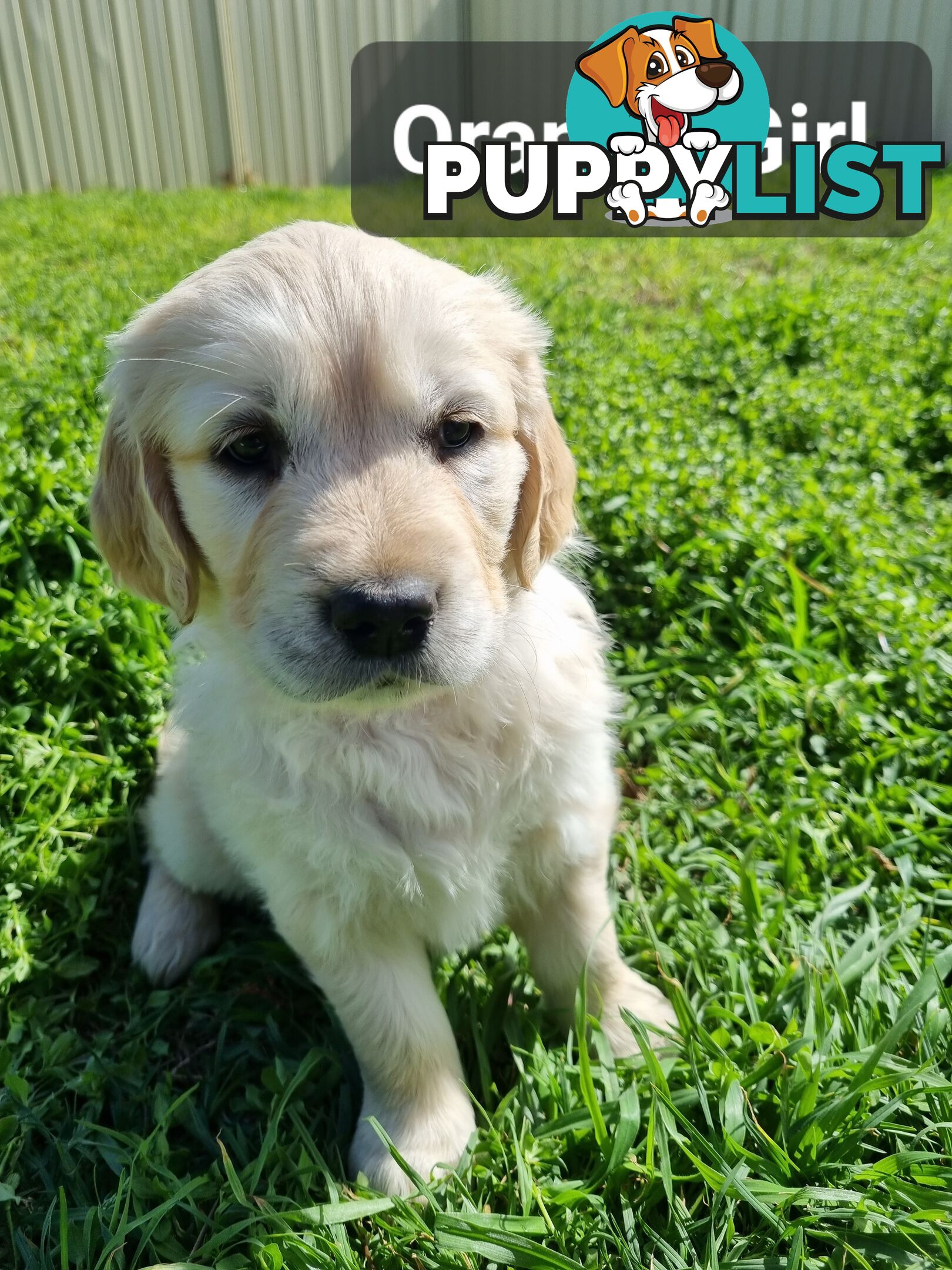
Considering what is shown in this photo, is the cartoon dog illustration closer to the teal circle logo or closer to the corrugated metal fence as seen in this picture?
the teal circle logo

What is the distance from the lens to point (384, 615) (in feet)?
4.86

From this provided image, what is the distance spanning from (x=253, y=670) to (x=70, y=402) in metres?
2.33

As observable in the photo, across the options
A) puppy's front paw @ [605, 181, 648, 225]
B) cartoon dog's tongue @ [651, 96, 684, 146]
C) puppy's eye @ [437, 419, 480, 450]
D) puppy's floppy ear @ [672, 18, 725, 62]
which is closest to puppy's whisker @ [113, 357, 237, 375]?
puppy's eye @ [437, 419, 480, 450]

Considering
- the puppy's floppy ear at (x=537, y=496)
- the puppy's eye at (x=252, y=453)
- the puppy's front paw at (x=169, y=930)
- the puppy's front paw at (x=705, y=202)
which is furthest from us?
the puppy's front paw at (x=705, y=202)

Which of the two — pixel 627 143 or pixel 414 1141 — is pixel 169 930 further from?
pixel 627 143

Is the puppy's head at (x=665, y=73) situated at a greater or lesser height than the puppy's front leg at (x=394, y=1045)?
greater

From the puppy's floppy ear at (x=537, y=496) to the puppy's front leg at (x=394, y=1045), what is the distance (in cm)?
80

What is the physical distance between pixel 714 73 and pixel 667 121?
107cm

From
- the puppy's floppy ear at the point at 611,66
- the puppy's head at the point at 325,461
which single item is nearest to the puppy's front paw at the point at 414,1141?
the puppy's head at the point at 325,461

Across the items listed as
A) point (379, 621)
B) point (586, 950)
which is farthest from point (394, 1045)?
point (379, 621)

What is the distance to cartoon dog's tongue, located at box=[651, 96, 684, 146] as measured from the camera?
550 cm

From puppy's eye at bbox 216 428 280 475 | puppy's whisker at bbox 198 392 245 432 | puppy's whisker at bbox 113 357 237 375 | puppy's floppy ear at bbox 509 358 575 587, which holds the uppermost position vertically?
puppy's whisker at bbox 113 357 237 375

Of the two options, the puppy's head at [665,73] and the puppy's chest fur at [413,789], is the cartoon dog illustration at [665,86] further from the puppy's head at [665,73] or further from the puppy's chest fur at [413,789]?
the puppy's chest fur at [413,789]

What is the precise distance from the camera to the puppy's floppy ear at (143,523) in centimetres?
184
